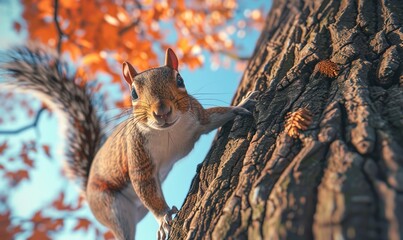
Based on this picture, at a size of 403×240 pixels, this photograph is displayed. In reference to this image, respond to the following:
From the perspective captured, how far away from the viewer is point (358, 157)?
134 cm

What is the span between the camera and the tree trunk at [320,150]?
117 centimetres

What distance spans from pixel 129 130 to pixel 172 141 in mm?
365

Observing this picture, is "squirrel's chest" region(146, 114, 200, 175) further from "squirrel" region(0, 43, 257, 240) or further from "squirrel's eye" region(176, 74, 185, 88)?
"squirrel's eye" region(176, 74, 185, 88)

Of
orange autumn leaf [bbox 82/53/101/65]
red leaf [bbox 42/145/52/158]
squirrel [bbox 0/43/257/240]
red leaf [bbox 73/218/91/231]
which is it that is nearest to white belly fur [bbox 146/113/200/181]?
squirrel [bbox 0/43/257/240]

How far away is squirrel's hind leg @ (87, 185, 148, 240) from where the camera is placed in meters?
2.94

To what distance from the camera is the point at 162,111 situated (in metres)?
2.22

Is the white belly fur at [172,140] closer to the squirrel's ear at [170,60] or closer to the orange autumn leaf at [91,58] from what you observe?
Answer: the squirrel's ear at [170,60]

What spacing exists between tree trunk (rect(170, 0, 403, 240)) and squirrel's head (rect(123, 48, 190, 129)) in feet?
1.12

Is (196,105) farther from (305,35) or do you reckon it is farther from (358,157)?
(358,157)

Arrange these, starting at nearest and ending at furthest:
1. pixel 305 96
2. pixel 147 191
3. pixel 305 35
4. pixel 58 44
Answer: pixel 305 96 < pixel 147 191 < pixel 305 35 < pixel 58 44

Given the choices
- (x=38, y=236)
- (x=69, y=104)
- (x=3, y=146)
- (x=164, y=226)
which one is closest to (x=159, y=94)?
(x=164, y=226)

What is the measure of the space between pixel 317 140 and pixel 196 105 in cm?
123

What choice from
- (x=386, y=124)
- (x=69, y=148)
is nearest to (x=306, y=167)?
(x=386, y=124)

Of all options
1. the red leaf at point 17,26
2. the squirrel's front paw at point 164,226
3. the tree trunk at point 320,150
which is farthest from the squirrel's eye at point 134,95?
the red leaf at point 17,26
